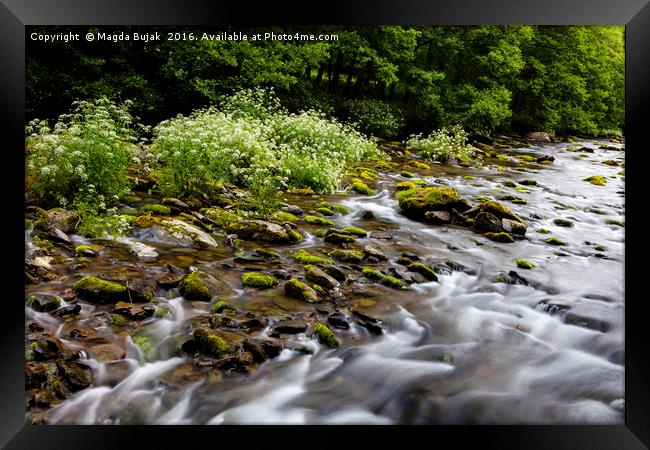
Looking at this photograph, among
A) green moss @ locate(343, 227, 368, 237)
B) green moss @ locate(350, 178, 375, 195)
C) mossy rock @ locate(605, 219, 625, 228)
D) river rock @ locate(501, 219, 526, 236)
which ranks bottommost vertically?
green moss @ locate(343, 227, 368, 237)

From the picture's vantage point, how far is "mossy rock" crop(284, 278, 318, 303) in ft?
13.1

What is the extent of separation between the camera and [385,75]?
5219mm

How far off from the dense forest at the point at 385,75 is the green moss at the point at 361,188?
0.64 meters

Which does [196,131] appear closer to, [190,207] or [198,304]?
[190,207]

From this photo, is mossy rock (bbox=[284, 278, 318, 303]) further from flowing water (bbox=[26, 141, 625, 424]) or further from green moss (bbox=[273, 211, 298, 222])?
green moss (bbox=[273, 211, 298, 222])

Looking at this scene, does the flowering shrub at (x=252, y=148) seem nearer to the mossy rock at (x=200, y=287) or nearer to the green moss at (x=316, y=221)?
the green moss at (x=316, y=221)

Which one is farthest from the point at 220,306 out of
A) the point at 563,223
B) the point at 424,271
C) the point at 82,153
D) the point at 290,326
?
the point at 563,223

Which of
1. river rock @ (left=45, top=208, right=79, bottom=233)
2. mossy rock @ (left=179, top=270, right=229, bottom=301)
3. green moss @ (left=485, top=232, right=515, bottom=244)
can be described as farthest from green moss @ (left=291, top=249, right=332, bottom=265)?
river rock @ (left=45, top=208, right=79, bottom=233)

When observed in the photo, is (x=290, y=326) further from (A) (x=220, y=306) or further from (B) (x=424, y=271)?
(B) (x=424, y=271)

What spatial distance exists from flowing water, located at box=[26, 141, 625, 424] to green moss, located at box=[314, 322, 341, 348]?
2.0 inches

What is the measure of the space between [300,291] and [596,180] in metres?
2.81

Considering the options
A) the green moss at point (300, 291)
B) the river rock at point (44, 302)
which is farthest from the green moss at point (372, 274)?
the river rock at point (44, 302)

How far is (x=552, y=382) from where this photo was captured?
3512 mm
